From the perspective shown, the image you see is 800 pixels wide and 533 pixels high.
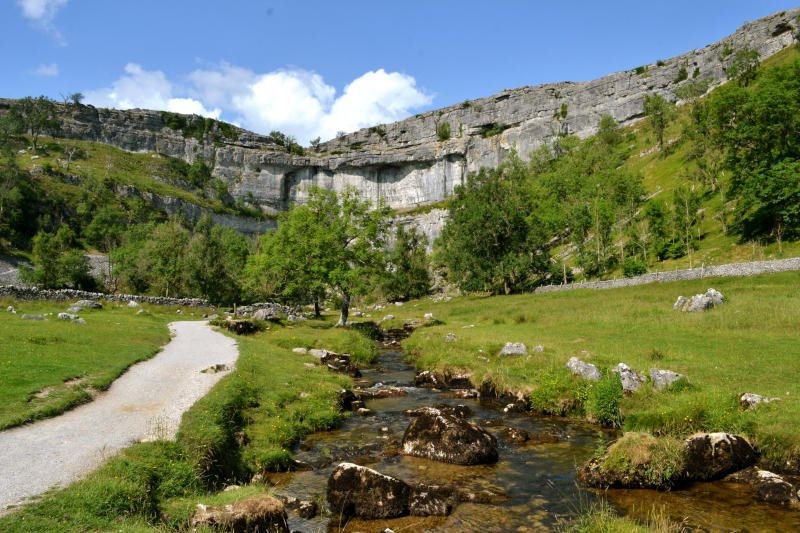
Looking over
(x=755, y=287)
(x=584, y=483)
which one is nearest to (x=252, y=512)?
(x=584, y=483)

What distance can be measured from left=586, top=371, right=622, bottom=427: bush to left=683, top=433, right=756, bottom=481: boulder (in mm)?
3936

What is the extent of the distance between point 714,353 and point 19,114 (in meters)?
223

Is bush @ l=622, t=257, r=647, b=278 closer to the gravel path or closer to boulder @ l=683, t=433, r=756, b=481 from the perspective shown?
boulder @ l=683, t=433, r=756, b=481

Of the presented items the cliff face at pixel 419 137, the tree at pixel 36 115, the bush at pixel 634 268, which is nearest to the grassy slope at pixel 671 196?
the bush at pixel 634 268

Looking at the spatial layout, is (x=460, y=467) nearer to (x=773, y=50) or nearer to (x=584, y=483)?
(x=584, y=483)

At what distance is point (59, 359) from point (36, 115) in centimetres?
19741

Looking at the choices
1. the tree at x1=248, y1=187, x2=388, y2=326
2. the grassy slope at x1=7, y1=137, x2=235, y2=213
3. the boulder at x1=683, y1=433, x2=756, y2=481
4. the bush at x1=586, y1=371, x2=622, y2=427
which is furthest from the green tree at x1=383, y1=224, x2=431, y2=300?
the grassy slope at x1=7, y1=137, x2=235, y2=213

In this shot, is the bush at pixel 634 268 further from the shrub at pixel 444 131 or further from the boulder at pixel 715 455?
the shrub at pixel 444 131

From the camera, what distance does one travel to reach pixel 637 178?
3290 inches

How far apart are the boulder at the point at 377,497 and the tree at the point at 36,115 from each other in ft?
656

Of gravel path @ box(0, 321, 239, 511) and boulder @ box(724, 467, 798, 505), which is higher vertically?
gravel path @ box(0, 321, 239, 511)

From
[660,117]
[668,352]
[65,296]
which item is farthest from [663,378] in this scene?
[660,117]

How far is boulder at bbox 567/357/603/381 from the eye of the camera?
19.1 meters

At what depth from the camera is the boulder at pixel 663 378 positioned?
1697 centimetres
